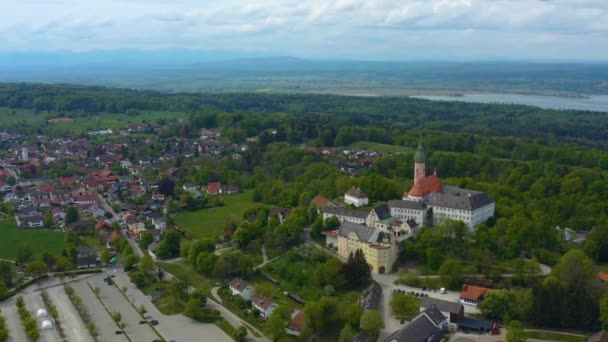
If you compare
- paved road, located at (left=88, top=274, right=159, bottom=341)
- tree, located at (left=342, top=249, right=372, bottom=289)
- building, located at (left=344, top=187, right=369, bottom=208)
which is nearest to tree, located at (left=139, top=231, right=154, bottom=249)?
paved road, located at (left=88, top=274, right=159, bottom=341)

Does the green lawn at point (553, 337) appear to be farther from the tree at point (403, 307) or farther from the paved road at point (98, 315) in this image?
the paved road at point (98, 315)

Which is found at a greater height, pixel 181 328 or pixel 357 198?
pixel 357 198

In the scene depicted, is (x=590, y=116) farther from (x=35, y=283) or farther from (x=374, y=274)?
(x=35, y=283)

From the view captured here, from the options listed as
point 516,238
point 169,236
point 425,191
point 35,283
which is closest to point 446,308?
point 516,238

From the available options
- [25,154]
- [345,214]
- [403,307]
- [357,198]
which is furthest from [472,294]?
[25,154]

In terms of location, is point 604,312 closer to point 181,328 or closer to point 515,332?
point 515,332
